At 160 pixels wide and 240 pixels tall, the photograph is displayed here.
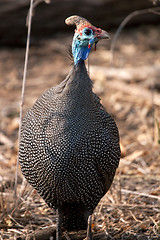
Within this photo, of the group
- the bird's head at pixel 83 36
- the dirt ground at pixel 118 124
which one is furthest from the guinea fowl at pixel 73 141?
the dirt ground at pixel 118 124

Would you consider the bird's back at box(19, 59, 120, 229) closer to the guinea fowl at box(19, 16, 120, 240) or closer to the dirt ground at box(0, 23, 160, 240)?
the guinea fowl at box(19, 16, 120, 240)

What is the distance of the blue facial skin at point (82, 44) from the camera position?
2965 mm

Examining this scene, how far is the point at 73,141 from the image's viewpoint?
→ 120 inches

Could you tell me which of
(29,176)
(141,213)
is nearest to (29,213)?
(29,176)

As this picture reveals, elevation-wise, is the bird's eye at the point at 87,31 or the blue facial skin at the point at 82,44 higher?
the bird's eye at the point at 87,31

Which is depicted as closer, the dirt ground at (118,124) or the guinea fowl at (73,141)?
the guinea fowl at (73,141)

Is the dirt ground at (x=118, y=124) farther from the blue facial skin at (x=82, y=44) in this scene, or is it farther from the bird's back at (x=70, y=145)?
the bird's back at (x=70, y=145)

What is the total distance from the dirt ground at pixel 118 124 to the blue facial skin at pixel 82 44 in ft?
0.70

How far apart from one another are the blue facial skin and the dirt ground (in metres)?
0.21

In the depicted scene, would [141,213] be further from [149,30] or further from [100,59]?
[149,30]

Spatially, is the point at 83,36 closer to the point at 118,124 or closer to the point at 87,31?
the point at 87,31

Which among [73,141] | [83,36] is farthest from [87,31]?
[73,141]

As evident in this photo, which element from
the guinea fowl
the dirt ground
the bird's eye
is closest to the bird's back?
the guinea fowl

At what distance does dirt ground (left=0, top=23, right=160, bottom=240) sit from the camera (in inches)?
147
